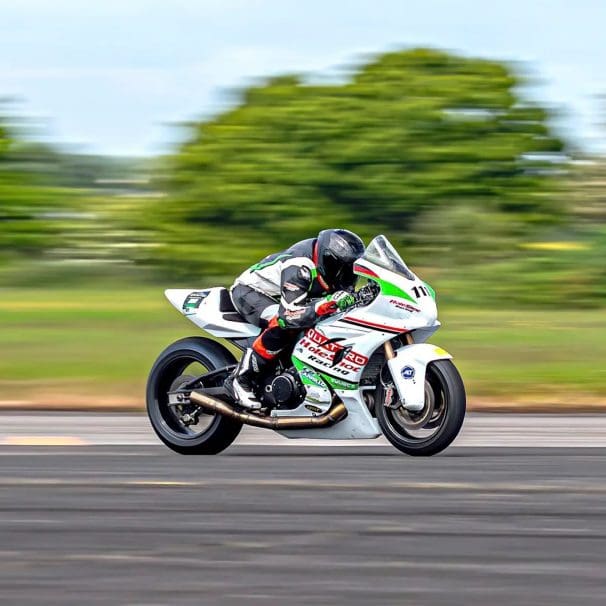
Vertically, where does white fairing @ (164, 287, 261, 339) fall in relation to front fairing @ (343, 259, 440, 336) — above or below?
below

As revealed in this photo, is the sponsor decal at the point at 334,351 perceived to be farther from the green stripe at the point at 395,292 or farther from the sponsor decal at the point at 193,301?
the sponsor decal at the point at 193,301

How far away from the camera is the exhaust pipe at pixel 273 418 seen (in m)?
10.8

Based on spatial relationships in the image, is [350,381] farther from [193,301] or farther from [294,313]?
[193,301]

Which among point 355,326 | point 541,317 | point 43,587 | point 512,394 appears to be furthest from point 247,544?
point 541,317

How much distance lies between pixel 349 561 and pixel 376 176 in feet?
85.6

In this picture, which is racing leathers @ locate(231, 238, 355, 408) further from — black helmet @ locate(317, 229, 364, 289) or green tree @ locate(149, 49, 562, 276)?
green tree @ locate(149, 49, 562, 276)

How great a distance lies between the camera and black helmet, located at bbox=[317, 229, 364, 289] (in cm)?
1080

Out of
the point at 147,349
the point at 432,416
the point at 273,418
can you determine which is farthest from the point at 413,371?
the point at 147,349

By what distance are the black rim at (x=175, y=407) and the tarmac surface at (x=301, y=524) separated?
0.18 meters

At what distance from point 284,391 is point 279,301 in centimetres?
67

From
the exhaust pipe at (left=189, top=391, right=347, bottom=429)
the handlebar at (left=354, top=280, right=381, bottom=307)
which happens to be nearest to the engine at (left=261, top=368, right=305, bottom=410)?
the exhaust pipe at (left=189, top=391, right=347, bottom=429)

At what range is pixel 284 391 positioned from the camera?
1098 cm

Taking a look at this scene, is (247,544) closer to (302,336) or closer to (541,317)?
(302,336)

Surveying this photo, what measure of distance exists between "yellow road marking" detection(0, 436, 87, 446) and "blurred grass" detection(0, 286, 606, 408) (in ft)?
9.76
